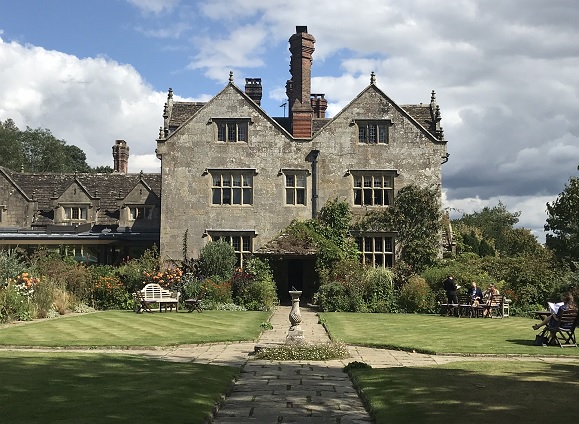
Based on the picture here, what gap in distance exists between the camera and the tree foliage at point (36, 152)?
6556cm

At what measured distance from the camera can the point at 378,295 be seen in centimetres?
2450

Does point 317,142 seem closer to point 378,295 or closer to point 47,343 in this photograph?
point 378,295

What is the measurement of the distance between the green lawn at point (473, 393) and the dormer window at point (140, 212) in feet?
84.4

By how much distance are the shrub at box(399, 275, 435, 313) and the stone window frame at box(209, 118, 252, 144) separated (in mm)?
10424

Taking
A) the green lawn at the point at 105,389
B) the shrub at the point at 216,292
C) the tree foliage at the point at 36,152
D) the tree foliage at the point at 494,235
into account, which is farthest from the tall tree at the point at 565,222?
the tree foliage at the point at 36,152

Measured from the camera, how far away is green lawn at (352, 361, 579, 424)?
719 centimetres

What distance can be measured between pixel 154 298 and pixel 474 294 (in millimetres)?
11346

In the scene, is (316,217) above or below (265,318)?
above

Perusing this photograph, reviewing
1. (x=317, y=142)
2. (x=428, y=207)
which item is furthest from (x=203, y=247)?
(x=428, y=207)

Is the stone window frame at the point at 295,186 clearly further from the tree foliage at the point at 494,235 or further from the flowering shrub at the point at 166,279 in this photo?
the tree foliage at the point at 494,235

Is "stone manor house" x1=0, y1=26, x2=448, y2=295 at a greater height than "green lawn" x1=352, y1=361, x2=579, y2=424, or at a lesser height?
greater

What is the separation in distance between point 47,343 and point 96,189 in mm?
25013

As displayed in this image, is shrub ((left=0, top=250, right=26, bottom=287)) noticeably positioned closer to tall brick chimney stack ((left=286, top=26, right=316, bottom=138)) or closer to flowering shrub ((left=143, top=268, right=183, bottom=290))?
flowering shrub ((left=143, top=268, right=183, bottom=290))

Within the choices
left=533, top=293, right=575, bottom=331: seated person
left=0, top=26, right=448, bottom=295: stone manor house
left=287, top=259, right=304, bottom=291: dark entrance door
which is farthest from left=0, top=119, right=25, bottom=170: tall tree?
left=533, top=293, right=575, bottom=331: seated person
